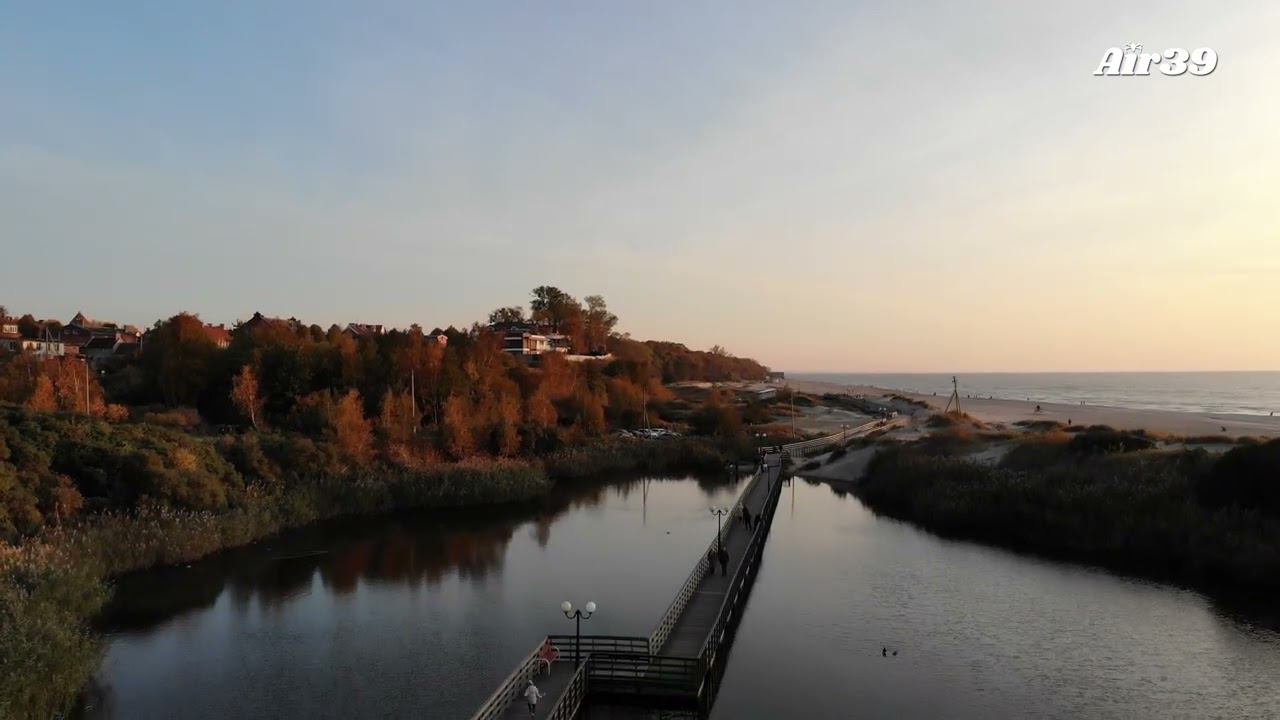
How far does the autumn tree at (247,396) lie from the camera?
57.4 metres

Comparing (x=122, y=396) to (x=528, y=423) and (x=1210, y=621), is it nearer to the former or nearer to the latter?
(x=528, y=423)

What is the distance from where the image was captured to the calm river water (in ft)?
66.7

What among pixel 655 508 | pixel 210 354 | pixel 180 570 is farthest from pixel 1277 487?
pixel 210 354

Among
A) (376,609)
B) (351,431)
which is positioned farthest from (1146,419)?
(376,609)

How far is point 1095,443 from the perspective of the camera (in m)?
45.4

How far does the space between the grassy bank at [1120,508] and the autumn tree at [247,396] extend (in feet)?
153

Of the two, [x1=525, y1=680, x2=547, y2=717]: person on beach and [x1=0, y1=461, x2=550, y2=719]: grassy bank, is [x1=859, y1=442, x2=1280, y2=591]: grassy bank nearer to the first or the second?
[x1=0, y1=461, x2=550, y2=719]: grassy bank

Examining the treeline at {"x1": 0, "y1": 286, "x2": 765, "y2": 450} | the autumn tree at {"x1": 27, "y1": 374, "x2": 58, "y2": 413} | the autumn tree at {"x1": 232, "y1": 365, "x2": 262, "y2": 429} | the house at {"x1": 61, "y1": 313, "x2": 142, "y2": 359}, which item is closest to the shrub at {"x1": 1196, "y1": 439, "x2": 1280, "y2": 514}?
the treeline at {"x1": 0, "y1": 286, "x2": 765, "y2": 450}

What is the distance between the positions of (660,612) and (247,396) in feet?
141

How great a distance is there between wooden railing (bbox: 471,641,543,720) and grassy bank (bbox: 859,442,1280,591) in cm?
2723

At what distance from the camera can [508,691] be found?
18375mm

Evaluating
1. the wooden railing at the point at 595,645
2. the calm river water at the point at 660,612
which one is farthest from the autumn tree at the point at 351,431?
the wooden railing at the point at 595,645

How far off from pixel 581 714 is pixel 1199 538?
2889cm

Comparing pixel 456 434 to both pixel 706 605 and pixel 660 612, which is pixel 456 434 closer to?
pixel 660 612
